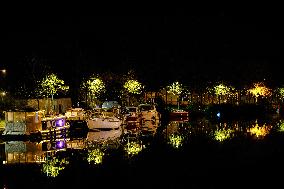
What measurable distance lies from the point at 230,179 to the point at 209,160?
6.77 m

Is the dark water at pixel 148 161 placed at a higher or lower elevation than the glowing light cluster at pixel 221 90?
lower

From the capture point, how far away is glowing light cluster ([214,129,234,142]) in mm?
47250

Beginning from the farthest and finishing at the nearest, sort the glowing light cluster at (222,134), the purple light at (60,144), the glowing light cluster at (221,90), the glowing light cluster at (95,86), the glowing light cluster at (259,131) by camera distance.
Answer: the glowing light cluster at (221,90) → the glowing light cluster at (95,86) → the glowing light cluster at (259,131) → the glowing light cluster at (222,134) → the purple light at (60,144)

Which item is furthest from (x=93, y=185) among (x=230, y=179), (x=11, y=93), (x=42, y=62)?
(x=42, y=62)

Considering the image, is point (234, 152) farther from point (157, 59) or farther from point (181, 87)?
point (157, 59)

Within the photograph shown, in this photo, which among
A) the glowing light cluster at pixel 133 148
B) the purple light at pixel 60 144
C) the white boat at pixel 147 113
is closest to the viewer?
the glowing light cluster at pixel 133 148

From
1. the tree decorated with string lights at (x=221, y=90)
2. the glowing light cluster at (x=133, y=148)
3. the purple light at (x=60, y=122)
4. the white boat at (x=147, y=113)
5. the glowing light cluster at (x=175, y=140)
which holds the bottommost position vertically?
the glowing light cluster at (x=133, y=148)

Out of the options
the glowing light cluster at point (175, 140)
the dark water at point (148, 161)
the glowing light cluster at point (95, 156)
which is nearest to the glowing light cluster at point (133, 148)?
the dark water at point (148, 161)

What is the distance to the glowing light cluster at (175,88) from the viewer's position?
89.6 meters

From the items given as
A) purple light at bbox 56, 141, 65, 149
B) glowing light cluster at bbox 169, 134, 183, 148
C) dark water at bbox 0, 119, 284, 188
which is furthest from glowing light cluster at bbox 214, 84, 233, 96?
purple light at bbox 56, 141, 65, 149

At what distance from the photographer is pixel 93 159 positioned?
35.0 m

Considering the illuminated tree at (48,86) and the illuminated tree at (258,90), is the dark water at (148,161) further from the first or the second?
the illuminated tree at (258,90)

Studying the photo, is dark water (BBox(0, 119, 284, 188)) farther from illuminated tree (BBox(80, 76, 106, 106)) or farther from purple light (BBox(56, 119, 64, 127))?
illuminated tree (BBox(80, 76, 106, 106))

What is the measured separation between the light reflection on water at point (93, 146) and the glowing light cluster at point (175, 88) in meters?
33.4
